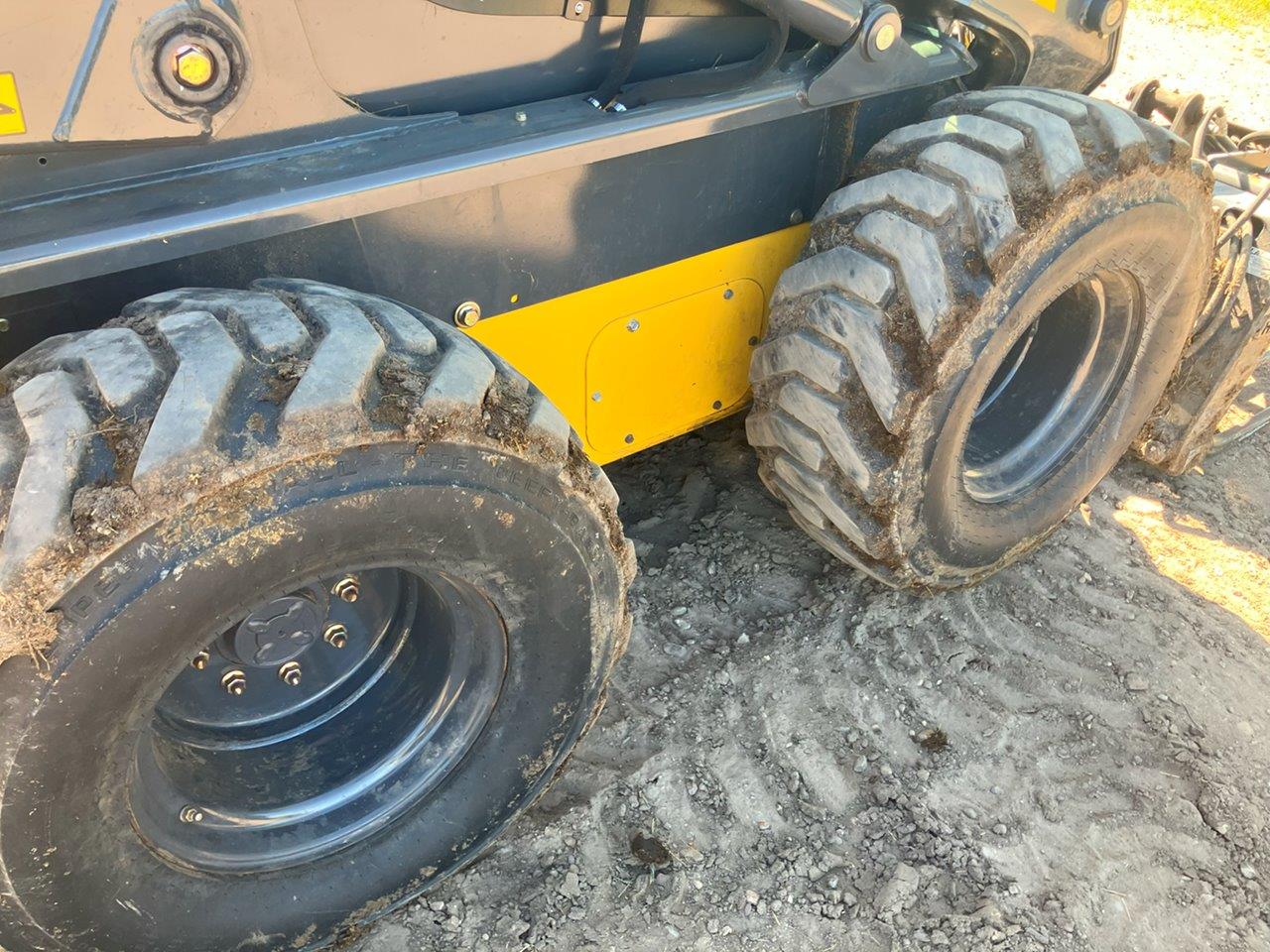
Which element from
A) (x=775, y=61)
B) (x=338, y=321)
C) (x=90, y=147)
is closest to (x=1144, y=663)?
(x=775, y=61)

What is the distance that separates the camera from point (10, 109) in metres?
1.56

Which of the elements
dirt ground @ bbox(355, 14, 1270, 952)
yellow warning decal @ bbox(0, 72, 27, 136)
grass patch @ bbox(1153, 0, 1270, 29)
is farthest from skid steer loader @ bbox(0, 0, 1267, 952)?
grass patch @ bbox(1153, 0, 1270, 29)

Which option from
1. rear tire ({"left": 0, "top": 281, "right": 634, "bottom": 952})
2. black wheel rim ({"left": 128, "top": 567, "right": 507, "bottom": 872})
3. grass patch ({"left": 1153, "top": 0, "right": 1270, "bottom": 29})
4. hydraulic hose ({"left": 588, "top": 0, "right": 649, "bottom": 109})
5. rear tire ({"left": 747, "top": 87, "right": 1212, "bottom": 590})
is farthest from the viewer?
grass patch ({"left": 1153, "top": 0, "right": 1270, "bottom": 29})

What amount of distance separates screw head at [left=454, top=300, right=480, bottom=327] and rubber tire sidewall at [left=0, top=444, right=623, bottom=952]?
0.48 meters

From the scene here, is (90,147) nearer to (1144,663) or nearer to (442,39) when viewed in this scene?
(442,39)

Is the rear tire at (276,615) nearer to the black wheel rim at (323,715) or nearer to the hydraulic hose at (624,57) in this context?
the black wheel rim at (323,715)

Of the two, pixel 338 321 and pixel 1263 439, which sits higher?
pixel 338 321

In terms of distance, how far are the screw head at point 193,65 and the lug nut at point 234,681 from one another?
1034 mm

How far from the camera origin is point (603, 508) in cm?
197

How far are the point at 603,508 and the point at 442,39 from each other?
2.91 ft

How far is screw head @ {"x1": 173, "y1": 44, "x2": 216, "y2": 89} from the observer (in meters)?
1.64

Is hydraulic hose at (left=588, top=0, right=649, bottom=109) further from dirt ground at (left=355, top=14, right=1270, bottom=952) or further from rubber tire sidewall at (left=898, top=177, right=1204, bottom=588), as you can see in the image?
dirt ground at (left=355, top=14, right=1270, bottom=952)

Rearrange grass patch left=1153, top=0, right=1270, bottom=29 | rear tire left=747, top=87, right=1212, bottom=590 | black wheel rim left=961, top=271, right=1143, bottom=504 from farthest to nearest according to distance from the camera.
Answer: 1. grass patch left=1153, top=0, right=1270, bottom=29
2. black wheel rim left=961, top=271, right=1143, bottom=504
3. rear tire left=747, top=87, right=1212, bottom=590

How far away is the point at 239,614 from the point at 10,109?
2.61ft
